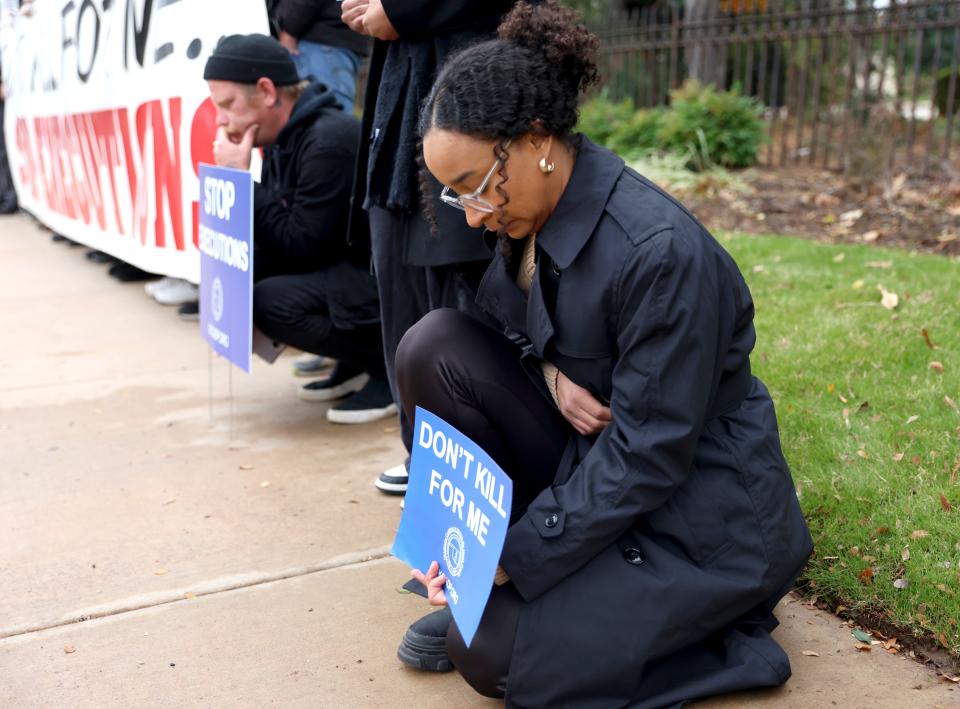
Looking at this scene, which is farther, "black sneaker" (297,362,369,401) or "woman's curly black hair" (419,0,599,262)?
"black sneaker" (297,362,369,401)

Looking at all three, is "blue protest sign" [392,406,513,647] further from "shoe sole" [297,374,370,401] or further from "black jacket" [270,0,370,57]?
"black jacket" [270,0,370,57]

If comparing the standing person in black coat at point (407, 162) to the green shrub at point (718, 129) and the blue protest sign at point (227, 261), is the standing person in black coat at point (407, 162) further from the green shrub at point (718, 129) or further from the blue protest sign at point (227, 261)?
the green shrub at point (718, 129)

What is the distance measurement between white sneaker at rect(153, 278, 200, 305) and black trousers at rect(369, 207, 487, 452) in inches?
142

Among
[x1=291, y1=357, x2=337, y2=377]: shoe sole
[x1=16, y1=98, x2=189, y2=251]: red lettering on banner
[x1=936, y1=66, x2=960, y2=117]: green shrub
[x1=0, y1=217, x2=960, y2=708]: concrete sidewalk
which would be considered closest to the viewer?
[x1=0, y1=217, x2=960, y2=708]: concrete sidewalk

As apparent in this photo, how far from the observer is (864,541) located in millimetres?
2811

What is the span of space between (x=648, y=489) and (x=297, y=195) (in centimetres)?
251

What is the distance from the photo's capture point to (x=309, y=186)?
420 centimetres

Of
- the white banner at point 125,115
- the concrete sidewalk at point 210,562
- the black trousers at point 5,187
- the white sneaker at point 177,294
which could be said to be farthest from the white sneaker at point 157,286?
the black trousers at point 5,187

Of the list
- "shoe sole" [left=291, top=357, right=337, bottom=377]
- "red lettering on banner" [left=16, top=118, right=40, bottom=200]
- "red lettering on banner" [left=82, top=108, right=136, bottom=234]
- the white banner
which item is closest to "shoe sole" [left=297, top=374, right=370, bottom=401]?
"shoe sole" [left=291, top=357, right=337, bottom=377]

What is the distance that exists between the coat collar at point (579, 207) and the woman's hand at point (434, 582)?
0.70m

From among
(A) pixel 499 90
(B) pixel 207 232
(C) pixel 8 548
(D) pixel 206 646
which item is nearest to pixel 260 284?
(B) pixel 207 232

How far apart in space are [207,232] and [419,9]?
1824 millimetres

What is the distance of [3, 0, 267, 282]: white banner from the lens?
563cm

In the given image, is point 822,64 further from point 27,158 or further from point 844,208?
point 27,158
